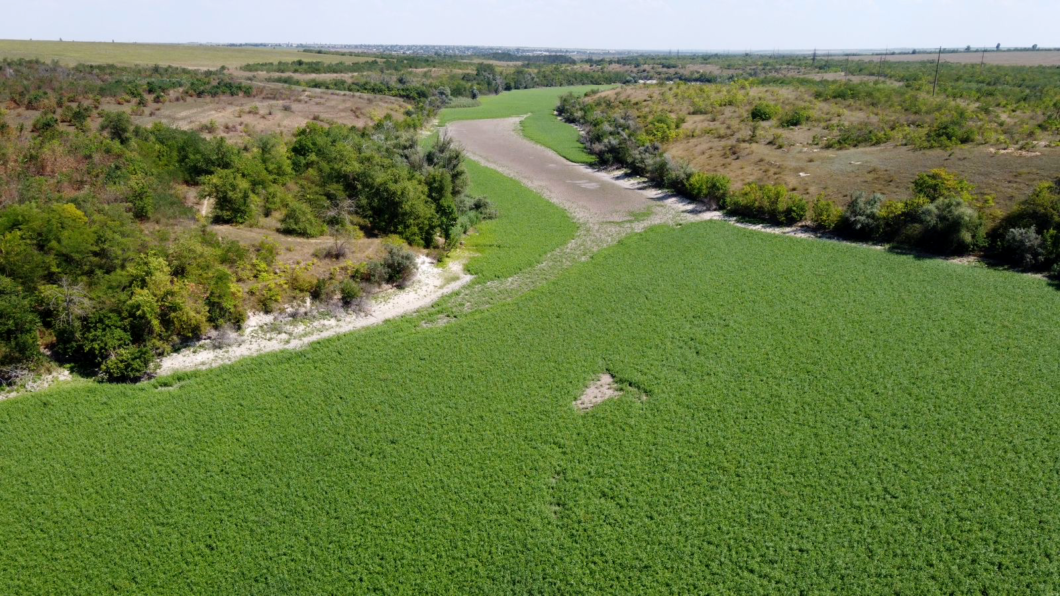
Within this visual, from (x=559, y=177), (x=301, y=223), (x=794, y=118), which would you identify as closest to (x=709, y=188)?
(x=559, y=177)

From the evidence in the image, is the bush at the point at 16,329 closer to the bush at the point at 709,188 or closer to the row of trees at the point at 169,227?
the row of trees at the point at 169,227

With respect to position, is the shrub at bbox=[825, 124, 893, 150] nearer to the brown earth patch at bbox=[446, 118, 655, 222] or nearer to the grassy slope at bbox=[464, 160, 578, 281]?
the brown earth patch at bbox=[446, 118, 655, 222]

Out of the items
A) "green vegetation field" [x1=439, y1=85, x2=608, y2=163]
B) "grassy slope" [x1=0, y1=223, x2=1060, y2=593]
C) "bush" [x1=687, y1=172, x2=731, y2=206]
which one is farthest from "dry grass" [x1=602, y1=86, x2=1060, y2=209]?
"grassy slope" [x1=0, y1=223, x2=1060, y2=593]

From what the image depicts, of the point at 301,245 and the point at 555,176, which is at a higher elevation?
the point at 555,176

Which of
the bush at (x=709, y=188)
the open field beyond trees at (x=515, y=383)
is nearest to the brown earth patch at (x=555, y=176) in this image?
the open field beyond trees at (x=515, y=383)

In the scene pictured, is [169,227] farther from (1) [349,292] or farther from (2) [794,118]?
(2) [794,118]
